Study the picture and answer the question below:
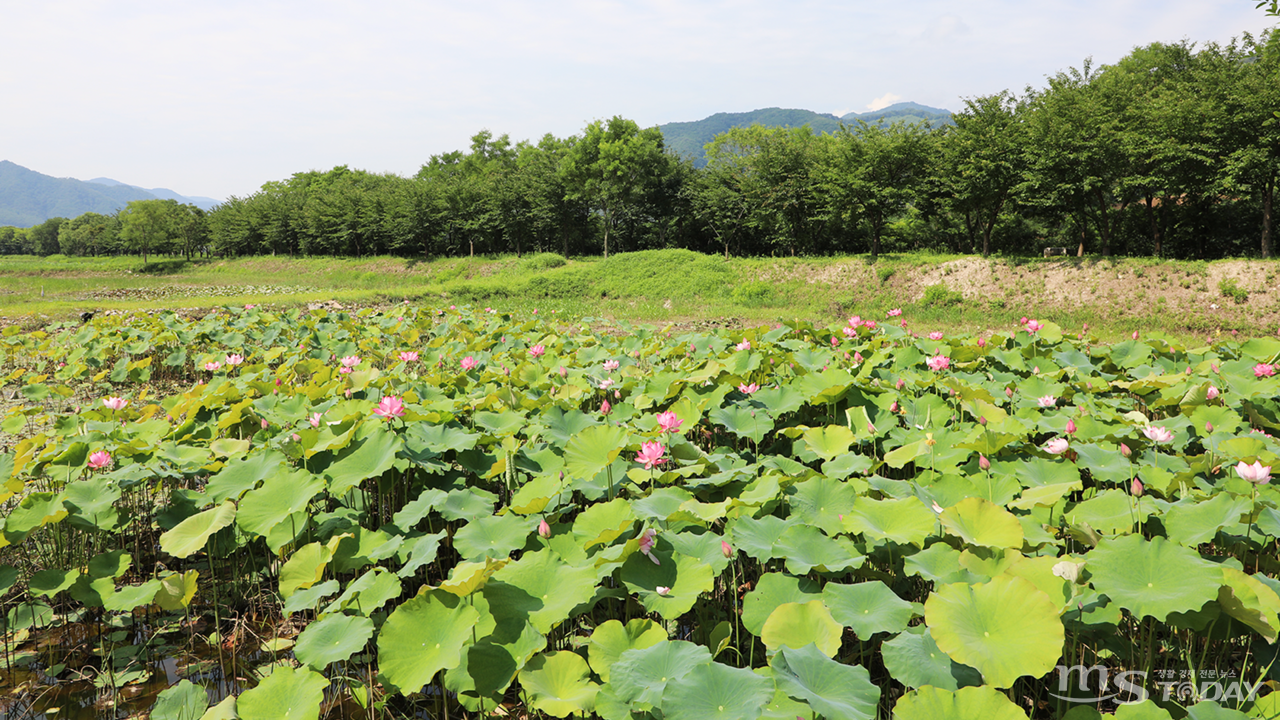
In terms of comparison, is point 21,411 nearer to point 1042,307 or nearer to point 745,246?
point 1042,307

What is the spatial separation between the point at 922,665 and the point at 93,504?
3438 millimetres

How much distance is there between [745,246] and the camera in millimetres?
34250

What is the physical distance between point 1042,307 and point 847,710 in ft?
61.0

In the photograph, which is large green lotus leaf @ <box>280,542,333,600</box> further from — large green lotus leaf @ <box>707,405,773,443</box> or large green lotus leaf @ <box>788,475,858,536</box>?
large green lotus leaf @ <box>707,405,773,443</box>

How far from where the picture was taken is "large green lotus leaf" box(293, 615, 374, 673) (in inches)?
73.2

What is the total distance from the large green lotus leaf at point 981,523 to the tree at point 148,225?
2886 inches

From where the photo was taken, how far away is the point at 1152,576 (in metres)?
1.80

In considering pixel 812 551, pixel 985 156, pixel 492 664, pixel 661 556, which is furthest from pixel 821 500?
pixel 985 156

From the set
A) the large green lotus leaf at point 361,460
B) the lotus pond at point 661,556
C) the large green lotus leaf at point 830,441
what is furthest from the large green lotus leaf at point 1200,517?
the large green lotus leaf at point 361,460

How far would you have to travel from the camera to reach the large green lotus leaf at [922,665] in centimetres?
158

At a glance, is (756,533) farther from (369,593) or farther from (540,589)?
(369,593)

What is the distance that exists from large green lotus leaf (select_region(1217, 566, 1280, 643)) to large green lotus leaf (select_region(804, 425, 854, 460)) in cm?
156

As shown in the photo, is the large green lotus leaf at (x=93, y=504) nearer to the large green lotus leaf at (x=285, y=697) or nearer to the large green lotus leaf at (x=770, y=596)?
the large green lotus leaf at (x=285, y=697)

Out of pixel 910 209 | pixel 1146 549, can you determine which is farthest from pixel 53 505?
pixel 910 209
